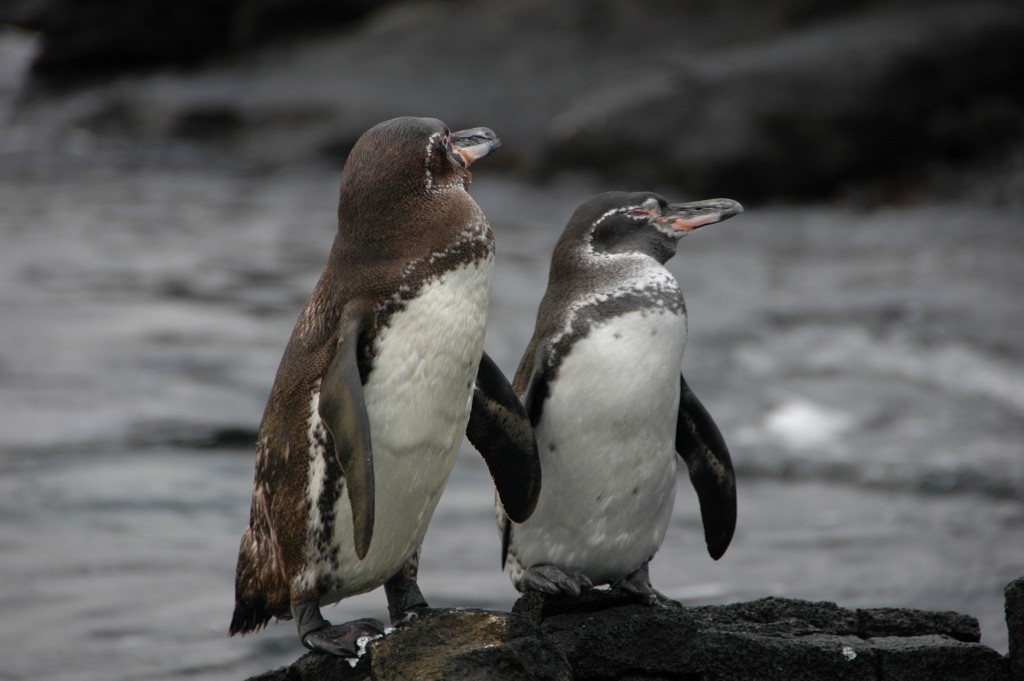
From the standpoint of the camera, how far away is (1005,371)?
36.7 feet

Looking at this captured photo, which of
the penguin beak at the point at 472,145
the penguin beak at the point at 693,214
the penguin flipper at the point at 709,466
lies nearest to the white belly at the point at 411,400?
the penguin beak at the point at 472,145

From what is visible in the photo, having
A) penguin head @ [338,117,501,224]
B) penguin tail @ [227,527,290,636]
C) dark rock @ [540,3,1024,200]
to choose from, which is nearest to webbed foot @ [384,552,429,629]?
penguin tail @ [227,527,290,636]

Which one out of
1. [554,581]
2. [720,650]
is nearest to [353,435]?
[554,581]

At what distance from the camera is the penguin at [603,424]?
376 cm

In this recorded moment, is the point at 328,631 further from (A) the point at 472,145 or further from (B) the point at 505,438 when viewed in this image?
(A) the point at 472,145

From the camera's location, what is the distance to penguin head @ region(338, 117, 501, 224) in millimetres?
3424

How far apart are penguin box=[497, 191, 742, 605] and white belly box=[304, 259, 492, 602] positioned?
485 millimetres

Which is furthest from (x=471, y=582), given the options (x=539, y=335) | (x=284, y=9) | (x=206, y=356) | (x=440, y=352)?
(x=284, y=9)

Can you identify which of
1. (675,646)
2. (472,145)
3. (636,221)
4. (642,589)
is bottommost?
(675,646)

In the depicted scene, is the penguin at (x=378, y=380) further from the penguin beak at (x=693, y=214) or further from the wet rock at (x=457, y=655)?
the penguin beak at (x=693, y=214)

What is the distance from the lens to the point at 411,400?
3.34 m

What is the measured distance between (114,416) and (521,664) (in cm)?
715

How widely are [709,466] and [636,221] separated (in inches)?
31.6

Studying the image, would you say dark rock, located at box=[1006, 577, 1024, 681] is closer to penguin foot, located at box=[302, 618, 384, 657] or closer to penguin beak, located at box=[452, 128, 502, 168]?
penguin foot, located at box=[302, 618, 384, 657]
